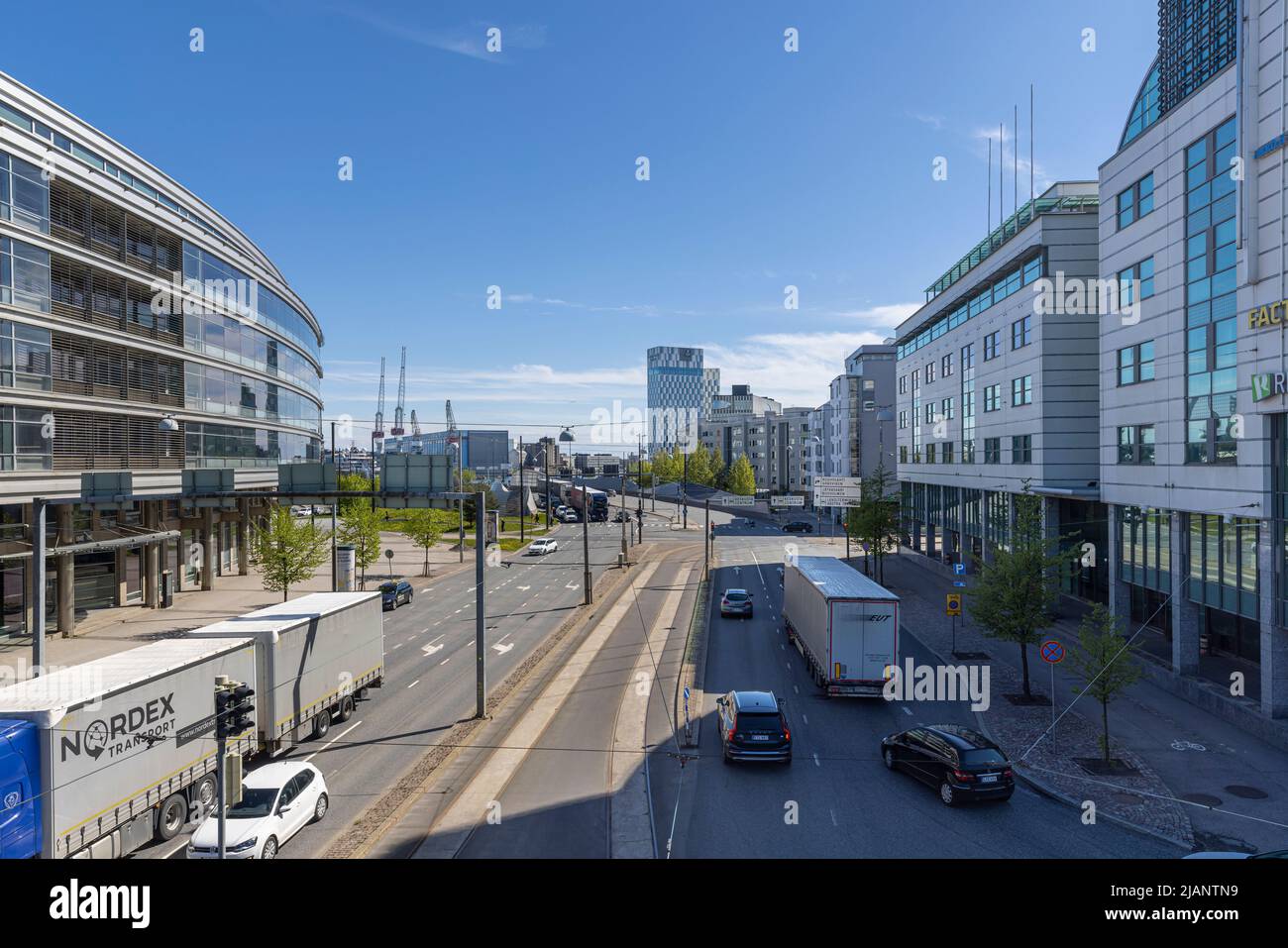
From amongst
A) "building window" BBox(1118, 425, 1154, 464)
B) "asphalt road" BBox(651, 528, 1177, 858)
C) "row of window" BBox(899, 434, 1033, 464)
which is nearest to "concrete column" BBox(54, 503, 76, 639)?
"asphalt road" BBox(651, 528, 1177, 858)

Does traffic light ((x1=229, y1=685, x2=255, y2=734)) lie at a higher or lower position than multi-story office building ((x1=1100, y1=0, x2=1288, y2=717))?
lower

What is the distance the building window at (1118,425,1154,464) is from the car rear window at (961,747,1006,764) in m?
16.4

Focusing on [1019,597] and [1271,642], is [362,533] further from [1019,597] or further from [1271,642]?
[1271,642]

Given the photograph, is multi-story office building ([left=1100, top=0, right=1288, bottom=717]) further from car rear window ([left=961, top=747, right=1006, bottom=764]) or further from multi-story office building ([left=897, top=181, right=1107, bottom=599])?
car rear window ([left=961, top=747, right=1006, bottom=764])

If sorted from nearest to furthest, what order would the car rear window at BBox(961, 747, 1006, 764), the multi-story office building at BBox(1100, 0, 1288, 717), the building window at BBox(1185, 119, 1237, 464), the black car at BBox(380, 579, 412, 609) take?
the car rear window at BBox(961, 747, 1006, 764) < the multi-story office building at BBox(1100, 0, 1288, 717) < the building window at BBox(1185, 119, 1237, 464) < the black car at BBox(380, 579, 412, 609)

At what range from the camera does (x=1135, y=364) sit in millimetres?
29078

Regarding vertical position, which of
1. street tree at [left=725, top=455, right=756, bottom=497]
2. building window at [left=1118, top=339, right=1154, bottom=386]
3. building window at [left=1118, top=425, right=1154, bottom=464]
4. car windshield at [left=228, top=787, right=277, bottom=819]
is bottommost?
car windshield at [left=228, top=787, right=277, bottom=819]

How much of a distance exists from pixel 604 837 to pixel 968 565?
4238 centimetres

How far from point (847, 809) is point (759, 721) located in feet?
10.4

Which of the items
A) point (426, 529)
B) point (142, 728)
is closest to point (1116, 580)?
point (142, 728)

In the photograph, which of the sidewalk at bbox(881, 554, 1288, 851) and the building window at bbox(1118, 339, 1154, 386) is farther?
the building window at bbox(1118, 339, 1154, 386)

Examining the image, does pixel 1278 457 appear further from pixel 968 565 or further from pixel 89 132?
pixel 89 132

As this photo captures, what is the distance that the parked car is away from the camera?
129ft

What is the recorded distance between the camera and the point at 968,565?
51.3 m
